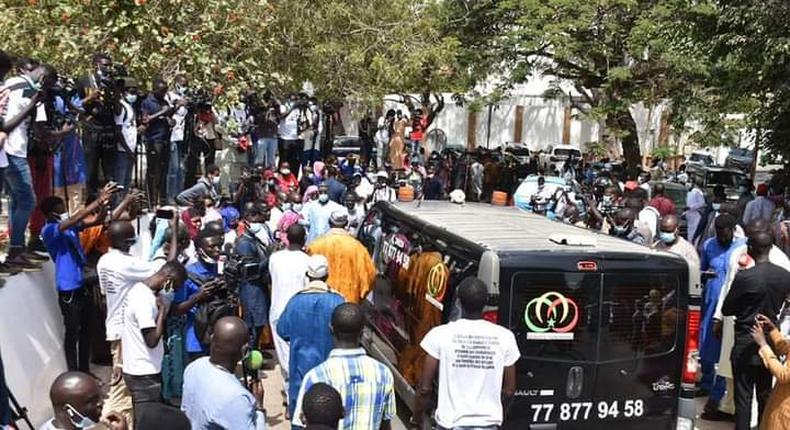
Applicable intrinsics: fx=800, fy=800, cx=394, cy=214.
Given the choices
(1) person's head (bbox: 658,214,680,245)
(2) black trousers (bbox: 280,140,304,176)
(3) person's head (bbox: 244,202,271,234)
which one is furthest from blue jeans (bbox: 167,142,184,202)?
(1) person's head (bbox: 658,214,680,245)

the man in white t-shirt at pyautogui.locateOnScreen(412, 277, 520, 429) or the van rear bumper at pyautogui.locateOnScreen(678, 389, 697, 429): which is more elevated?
the man in white t-shirt at pyautogui.locateOnScreen(412, 277, 520, 429)

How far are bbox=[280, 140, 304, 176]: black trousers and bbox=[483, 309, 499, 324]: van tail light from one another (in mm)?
9571

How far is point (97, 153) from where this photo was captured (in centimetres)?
891

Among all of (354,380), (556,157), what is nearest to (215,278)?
(354,380)

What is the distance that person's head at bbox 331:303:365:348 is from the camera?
419cm

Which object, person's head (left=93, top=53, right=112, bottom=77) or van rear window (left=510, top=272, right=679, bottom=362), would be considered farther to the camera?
person's head (left=93, top=53, right=112, bottom=77)

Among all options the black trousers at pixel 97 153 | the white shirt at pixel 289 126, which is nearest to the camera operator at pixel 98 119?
the black trousers at pixel 97 153

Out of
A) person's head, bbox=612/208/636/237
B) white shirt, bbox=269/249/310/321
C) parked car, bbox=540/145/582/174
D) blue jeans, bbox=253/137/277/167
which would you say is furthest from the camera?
parked car, bbox=540/145/582/174

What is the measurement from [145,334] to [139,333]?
59 mm

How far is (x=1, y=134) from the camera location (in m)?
5.55

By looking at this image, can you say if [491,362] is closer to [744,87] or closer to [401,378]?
[401,378]

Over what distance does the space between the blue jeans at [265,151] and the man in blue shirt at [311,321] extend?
26.7ft

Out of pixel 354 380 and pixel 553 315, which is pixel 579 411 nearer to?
pixel 553 315

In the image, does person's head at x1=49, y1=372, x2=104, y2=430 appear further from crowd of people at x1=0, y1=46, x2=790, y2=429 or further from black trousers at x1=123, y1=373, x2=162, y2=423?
black trousers at x1=123, y1=373, x2=162, y2=423
